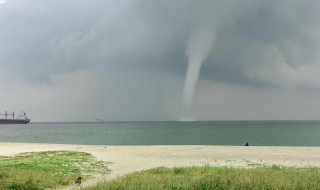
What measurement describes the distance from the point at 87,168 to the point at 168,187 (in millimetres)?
14850

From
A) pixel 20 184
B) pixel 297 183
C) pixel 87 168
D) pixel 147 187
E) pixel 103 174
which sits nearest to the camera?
pixel 147 187

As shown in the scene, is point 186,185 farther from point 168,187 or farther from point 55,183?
point 55,183

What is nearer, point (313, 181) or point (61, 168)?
point (313, 181)

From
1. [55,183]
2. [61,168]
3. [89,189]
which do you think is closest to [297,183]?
[89,189]

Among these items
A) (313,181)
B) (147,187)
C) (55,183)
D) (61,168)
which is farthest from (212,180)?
(61,168)

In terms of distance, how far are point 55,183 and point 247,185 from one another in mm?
11008

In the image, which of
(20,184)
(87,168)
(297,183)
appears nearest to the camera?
(297,183)

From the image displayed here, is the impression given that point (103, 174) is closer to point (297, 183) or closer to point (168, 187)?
point (168, 187)

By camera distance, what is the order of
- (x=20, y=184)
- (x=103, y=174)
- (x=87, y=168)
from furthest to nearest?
(x=87, y=168)
(x=103, y=174)
(x=20, y=184)

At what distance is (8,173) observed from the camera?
71.0 ft

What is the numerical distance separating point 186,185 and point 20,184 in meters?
8.59

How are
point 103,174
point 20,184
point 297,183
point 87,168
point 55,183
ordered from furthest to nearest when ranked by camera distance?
1. point 87,168
2. point 103,174
3. point 55,183
4. point 20,184
5. point 297,183

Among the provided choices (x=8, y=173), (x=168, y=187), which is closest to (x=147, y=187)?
(x=168, y=187)

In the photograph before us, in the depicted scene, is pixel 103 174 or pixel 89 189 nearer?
pixel 89 189
